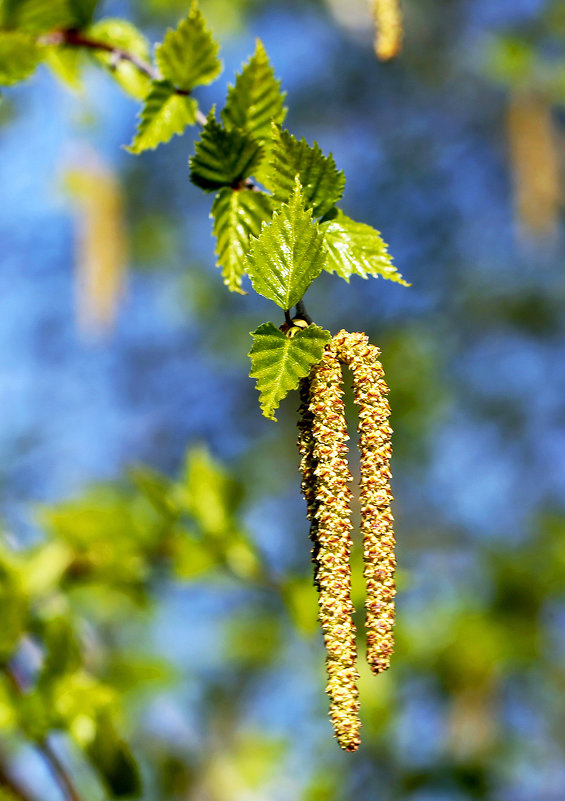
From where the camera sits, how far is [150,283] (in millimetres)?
7164

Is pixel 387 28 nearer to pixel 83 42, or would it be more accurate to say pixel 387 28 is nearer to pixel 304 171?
pixel 83 42

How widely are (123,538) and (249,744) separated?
239 cm

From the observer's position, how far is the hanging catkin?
0.62 m

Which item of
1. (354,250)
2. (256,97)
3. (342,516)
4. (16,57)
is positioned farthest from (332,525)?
(16,57)

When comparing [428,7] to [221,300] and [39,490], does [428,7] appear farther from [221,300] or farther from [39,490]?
[39,490]

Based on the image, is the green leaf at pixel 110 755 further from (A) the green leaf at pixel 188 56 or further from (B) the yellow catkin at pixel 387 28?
(B) the yellow catkin at pixel 387 28

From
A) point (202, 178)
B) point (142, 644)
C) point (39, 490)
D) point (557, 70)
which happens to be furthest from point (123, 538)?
point (39, 490)

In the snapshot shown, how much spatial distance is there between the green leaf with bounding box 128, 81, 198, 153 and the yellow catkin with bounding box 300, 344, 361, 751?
38 centimetres

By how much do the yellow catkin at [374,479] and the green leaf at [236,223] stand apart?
0.16m

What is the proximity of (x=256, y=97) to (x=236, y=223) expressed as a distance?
0.42 ft

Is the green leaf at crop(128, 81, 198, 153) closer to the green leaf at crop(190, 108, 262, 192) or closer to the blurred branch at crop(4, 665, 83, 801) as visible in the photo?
the green leaf at crop(190, 108, 262, 192)

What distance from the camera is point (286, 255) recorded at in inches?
24.5

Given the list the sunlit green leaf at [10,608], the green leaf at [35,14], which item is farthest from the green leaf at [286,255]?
the sunlit green leaf at [10,608]

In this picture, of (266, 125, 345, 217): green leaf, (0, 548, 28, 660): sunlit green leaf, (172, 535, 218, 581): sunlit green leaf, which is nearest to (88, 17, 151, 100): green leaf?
(266, 125, 345, 217): green leaf
